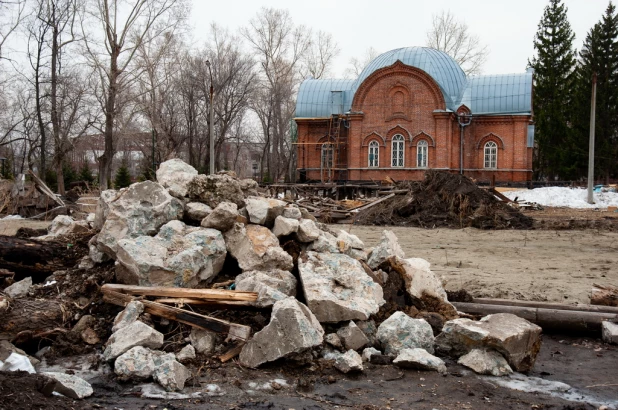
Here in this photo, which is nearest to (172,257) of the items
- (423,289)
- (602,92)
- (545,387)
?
(423,289)

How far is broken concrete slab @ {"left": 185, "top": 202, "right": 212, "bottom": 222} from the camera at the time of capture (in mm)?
6977

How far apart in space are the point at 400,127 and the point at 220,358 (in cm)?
3019

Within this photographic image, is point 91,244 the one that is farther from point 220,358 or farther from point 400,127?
point 400,127

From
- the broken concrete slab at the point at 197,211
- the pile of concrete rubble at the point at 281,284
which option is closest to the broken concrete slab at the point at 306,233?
the pile of concrete rubble at the point at 281,284

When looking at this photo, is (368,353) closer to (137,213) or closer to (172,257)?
(172,257)

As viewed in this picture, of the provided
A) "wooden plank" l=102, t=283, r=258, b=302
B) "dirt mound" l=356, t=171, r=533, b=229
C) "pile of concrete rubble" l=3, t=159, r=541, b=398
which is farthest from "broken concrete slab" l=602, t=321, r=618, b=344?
"dirt mound" l=356, t=171, r=533, b=229

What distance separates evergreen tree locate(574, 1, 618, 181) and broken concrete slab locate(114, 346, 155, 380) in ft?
138

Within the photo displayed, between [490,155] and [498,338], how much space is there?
101 ft

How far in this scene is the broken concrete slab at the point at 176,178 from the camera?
7.23m

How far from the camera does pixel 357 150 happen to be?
34.9 m

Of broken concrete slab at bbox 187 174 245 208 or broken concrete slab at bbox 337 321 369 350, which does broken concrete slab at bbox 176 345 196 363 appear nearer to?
broken concrete slab at bbox 337 321 369 350

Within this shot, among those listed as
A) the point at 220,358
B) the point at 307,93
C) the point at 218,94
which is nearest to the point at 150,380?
the point at 220,358

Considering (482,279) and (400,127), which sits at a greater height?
(400,127)

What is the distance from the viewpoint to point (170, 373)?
15.5 feet
